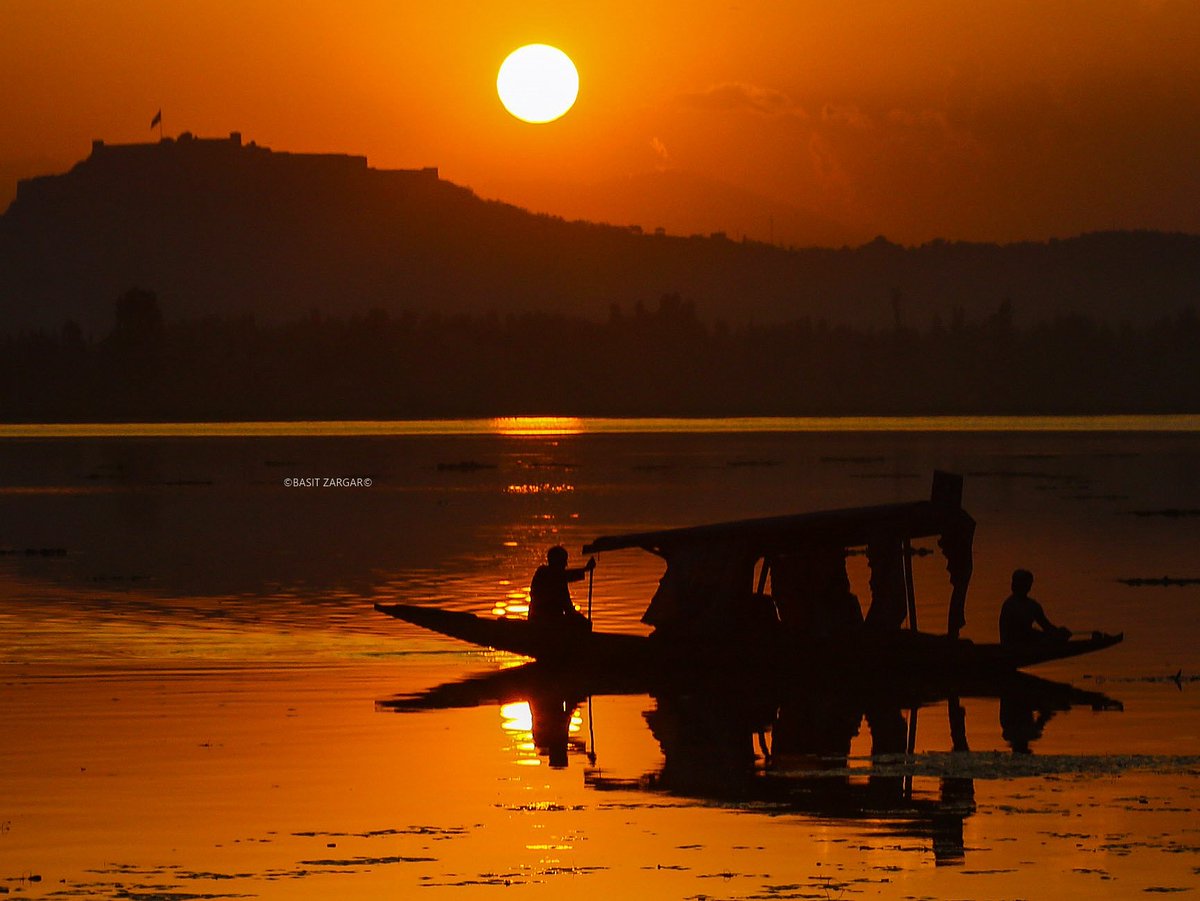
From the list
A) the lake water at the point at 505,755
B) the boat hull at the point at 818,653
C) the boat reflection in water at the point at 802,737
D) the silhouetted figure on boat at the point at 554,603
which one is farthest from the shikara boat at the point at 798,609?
the lake water at the point at 505,755

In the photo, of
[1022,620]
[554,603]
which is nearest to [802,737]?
[1022,620]

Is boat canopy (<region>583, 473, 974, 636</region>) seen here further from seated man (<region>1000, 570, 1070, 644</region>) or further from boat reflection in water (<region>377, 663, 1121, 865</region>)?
boat reflection in water (<region>377, 663, 1121, 865</region>)

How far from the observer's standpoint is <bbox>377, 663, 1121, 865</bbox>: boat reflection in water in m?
20.9

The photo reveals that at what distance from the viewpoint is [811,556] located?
1245 inches

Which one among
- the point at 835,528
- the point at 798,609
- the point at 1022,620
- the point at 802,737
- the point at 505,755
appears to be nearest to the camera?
the point at 505,755

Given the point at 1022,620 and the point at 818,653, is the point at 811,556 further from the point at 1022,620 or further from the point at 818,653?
the point at 1022,620

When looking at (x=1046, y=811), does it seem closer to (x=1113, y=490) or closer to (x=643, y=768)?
(x=643, y=768)

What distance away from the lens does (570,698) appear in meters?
29.5

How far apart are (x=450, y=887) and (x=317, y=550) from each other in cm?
4281

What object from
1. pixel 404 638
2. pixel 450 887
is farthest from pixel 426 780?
pixel 404 638

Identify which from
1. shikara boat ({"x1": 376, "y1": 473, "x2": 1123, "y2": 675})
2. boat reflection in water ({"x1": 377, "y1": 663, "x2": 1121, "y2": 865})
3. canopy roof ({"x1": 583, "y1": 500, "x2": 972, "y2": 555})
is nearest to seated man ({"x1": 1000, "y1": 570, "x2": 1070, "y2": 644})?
shikara boat ({"x1": 376, "y1": 473, "x2": 1123, "y2": 675})

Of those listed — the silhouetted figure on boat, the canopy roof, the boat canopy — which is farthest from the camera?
the silhouetted figure on boat

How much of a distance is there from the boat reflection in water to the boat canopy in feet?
5.22

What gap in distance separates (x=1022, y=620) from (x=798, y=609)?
3398mm
